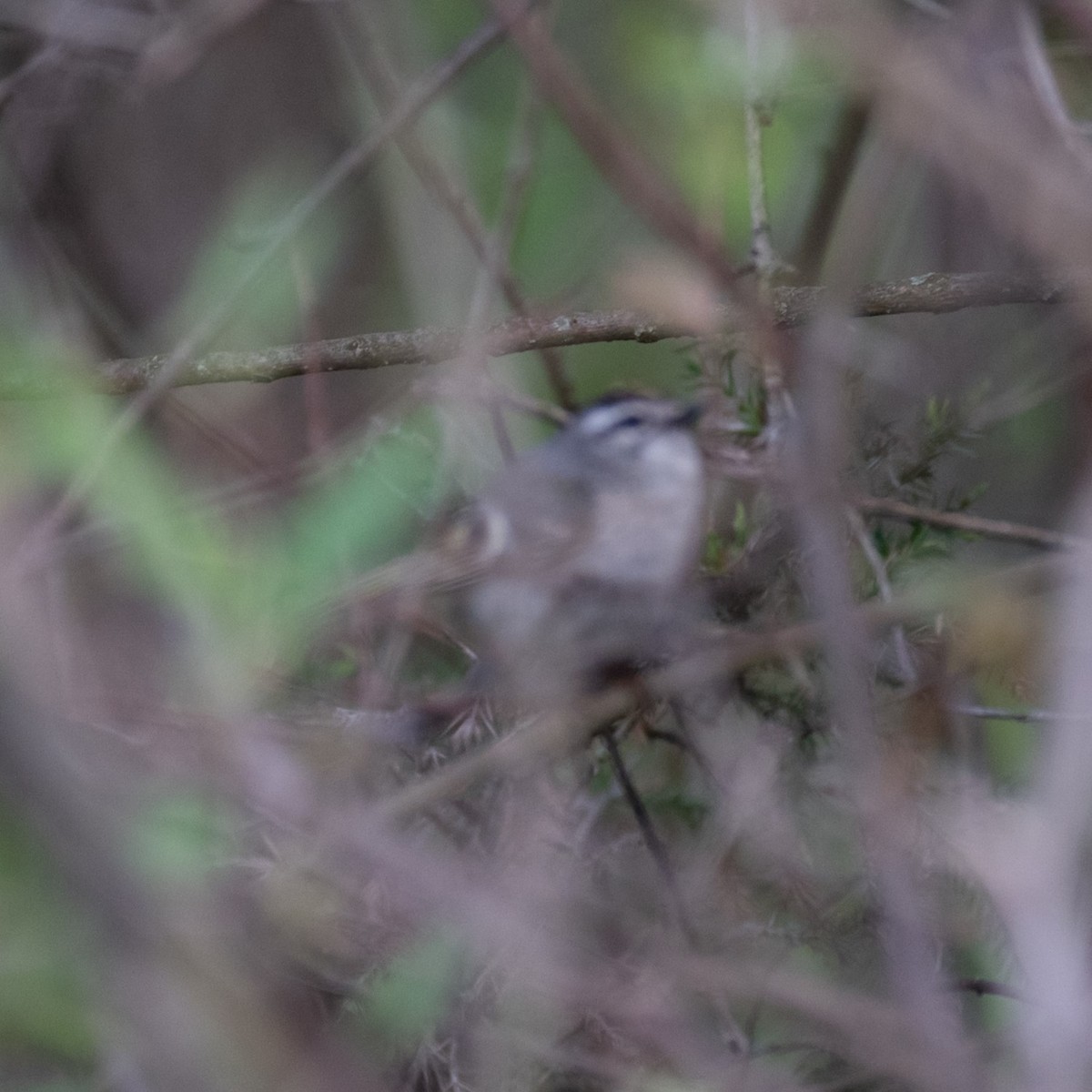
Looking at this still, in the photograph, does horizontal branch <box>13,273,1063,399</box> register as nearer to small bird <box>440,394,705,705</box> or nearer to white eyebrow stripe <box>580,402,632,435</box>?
small bird <box>440,394,705,705</box>

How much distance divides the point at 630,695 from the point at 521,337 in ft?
2.19

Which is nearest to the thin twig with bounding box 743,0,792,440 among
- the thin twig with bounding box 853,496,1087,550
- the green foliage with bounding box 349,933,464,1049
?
the thin twig with bounding box 853,496,1087,550

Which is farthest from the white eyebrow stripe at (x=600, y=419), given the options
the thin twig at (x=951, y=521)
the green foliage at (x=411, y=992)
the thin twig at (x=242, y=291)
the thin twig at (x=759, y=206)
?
the green foliage at (x=411, y=992)

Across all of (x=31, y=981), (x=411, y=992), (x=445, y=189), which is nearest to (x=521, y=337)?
(x=445, y=189)

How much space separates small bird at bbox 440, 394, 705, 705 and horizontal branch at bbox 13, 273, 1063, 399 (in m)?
0.55

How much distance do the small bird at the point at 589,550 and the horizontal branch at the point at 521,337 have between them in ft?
1.80

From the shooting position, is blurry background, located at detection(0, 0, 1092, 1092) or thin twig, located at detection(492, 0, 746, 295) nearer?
blurry background, located at detection(0, 0, 1092, 1092)

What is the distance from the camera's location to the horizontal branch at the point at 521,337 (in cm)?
228

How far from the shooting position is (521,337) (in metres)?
2.55

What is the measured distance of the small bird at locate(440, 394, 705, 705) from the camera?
9.73 feet

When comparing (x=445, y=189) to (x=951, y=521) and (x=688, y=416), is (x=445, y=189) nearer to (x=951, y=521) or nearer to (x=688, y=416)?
(x=688, y=416)

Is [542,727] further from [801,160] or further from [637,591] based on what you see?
[801,160]

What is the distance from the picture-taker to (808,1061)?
2432 millimetres

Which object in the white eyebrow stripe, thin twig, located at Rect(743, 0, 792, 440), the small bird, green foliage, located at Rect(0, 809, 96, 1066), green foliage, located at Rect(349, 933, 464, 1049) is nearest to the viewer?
green foliage, located at Rect(0, 809, 96, 1066)
